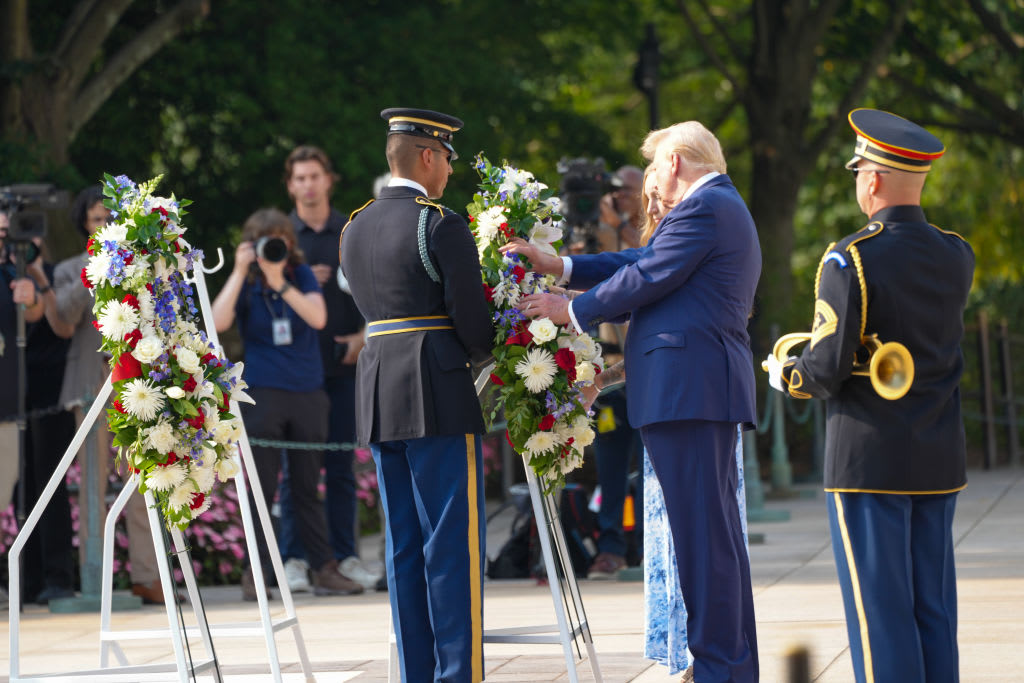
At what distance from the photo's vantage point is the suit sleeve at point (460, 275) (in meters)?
5.23

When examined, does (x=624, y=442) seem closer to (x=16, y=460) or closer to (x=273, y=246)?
(x=273, y=246)

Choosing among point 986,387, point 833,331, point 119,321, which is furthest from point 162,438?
point 986,387

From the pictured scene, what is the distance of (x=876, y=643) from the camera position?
14.7 ft

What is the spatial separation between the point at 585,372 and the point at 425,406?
0.67m

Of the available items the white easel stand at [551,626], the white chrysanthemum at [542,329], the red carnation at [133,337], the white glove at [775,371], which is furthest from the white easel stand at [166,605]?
the white glove at [775,371]

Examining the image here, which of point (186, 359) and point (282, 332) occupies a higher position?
point (282, 332)

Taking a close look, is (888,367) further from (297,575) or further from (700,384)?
(297,575)

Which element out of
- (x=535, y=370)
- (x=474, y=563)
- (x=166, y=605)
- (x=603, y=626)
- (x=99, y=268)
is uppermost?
(x=99, y=268)

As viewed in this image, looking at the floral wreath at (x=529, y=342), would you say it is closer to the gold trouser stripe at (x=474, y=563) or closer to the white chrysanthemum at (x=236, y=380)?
the gold trouser stripe at (x=474, y=563)

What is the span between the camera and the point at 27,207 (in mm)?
8406

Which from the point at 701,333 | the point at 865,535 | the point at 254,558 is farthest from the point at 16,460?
the point at 865,535

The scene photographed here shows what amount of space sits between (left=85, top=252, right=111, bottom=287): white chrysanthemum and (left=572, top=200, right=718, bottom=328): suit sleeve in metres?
1.75

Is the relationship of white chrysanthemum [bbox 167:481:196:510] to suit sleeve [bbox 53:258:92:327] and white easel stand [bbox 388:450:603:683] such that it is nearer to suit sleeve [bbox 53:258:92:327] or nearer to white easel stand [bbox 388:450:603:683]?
white easel stand [bbox 388:450:603:683]

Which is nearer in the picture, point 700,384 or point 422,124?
point 700,384
